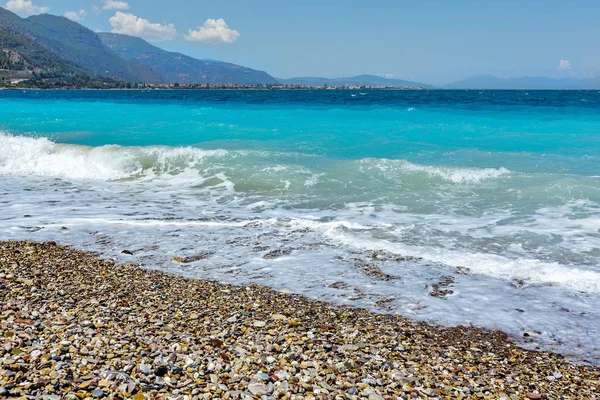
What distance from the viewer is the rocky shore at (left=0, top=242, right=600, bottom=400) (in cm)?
496

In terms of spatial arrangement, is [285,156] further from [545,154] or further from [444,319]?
[444,319]

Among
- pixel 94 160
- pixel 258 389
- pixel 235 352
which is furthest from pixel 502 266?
pixel 94 160

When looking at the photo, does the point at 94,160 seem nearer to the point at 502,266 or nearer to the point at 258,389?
the point at 502,266

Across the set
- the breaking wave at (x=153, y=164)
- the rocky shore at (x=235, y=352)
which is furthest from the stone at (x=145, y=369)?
the breaking wave at (x=153, y=164)

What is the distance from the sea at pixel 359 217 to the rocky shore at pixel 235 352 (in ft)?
2.63

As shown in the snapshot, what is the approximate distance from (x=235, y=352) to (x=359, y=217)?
8.53 m

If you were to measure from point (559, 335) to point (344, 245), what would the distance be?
512 cm

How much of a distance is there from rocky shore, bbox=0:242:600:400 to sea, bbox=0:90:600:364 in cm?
80

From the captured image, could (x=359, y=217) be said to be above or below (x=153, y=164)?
below

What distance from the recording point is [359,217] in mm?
13766

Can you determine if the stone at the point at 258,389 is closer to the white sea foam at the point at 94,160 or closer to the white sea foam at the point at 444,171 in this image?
the white sea foam at the point at 444,171

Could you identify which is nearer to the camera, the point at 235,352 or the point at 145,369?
the point at 145,369

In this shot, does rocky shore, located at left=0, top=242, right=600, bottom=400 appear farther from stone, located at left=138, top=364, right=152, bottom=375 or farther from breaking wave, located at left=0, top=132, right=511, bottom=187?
breaking wave, located at left=0, top=132, right=511, bottom=187

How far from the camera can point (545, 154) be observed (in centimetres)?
2545
